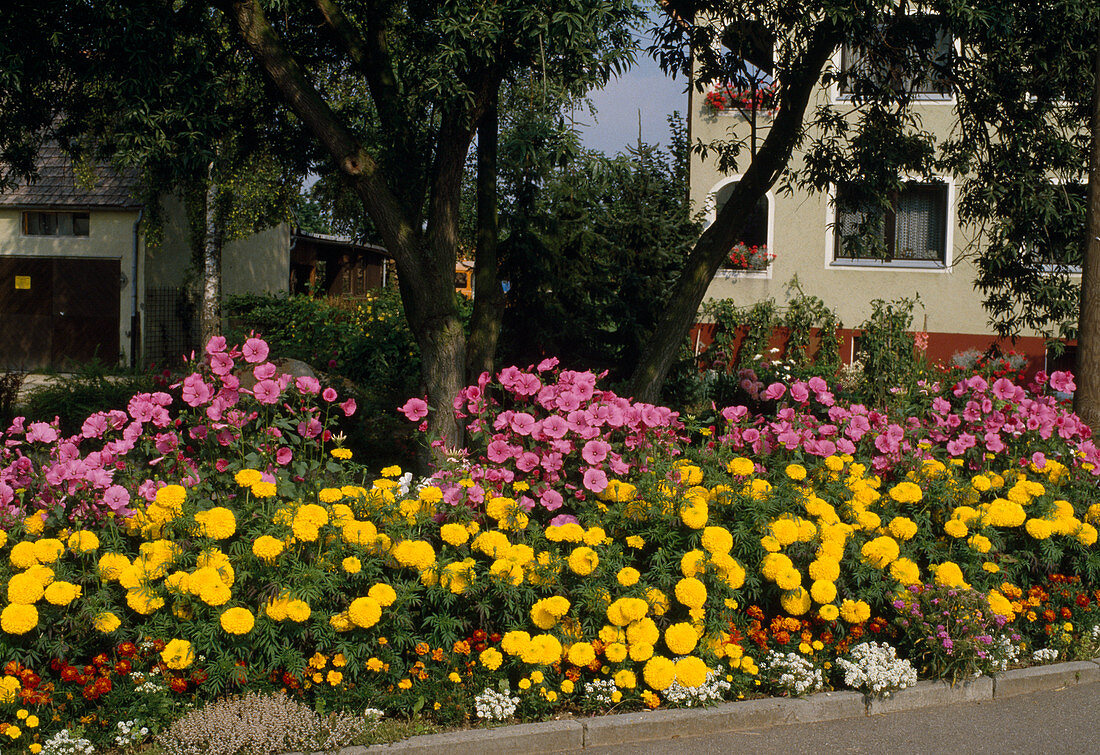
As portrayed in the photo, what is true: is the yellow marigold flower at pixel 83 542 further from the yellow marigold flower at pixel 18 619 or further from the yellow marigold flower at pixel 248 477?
the yellow marigold flower at pixel 248 477

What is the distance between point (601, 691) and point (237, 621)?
1.56 metres

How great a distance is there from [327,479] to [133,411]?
105 cm

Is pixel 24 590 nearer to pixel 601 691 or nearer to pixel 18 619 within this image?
pixel 18 619

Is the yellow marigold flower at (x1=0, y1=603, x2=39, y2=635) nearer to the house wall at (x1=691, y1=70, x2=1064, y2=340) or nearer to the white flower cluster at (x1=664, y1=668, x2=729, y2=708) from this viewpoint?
the white flower cluster at (x1=664, y1=668, x2=729, y2=708)

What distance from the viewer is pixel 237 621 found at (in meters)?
3.77

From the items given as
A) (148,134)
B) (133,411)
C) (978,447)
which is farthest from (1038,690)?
(148,134)

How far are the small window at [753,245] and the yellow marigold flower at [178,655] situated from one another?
41.1ft

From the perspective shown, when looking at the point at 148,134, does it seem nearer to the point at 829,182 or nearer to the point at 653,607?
the point at 653,607

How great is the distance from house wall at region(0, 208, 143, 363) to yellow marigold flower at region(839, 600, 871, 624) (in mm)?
17941

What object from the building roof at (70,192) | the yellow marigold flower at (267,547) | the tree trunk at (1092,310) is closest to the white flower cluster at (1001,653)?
the tree trunk at (1092,310)

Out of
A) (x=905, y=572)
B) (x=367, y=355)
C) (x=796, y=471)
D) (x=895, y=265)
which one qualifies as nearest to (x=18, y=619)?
(x=796, y=471)

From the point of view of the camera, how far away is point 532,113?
7.64m

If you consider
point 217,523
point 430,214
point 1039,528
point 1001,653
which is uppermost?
point 430,214

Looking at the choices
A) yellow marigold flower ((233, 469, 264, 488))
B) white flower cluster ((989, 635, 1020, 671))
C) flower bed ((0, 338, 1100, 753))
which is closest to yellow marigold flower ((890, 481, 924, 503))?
flower bed ((0, 338, 1100, 753))
